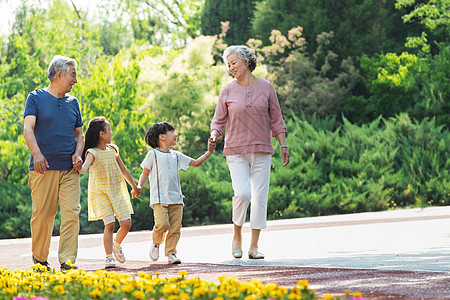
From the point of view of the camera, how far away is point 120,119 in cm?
1603

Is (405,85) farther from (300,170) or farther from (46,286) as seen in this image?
(46,286)

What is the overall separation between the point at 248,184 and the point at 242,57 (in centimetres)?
126

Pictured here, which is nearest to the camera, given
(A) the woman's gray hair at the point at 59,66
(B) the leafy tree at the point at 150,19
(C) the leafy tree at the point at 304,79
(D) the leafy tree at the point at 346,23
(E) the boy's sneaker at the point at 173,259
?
(A) the woman's gray hair at the point at 59,66

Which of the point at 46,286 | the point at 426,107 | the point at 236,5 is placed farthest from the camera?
the point at 236,5

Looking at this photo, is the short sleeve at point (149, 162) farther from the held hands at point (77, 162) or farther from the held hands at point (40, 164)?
the held hands at point (40, 164)

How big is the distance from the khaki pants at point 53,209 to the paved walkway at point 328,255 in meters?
0.54

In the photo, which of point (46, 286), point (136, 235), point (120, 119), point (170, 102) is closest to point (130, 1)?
point (170, 102)

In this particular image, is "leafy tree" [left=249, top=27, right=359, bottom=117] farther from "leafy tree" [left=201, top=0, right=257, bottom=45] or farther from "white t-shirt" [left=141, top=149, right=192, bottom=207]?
"white t-shirt" [left=141, top=149, right=192, bottom=207]

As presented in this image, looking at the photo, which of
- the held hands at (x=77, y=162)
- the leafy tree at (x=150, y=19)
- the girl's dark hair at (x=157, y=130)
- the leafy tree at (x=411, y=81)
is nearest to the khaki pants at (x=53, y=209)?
the held hands at (x=77, y=162)

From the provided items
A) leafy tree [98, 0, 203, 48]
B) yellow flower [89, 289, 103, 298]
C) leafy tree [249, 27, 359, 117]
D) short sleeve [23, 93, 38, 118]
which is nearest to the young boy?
short sleeve [23, 93, 38, 118]

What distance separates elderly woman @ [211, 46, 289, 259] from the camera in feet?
23.9

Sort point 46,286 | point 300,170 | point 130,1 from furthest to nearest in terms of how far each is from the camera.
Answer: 1. point 130,1
2. point 300,170
3. point 46,286

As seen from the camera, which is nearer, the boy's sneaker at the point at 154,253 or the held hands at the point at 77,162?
the held hands at the point at 77,162

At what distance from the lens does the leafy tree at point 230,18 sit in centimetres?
2806
